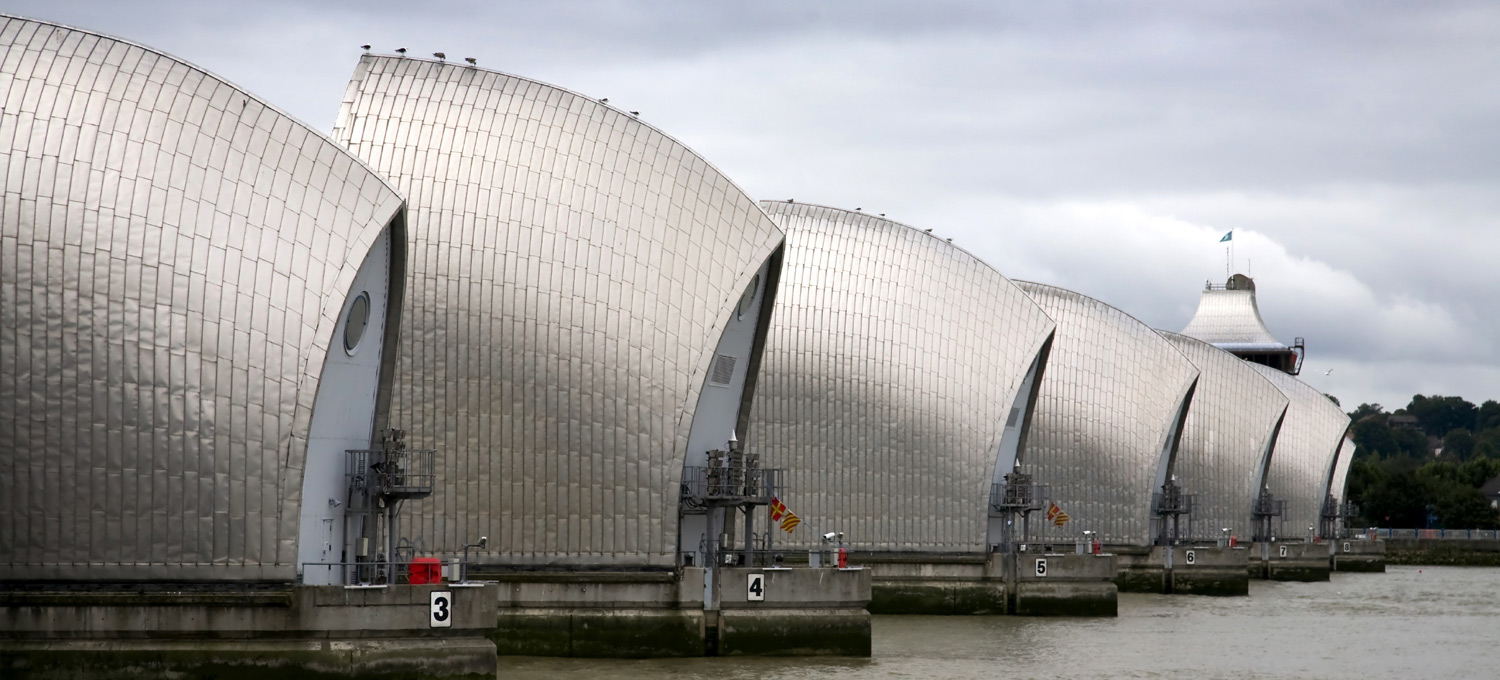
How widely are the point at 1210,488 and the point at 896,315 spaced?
38172 millimetres

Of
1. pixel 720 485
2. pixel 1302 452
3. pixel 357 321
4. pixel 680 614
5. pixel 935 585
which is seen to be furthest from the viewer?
pixel 1302 452

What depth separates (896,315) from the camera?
6500cm

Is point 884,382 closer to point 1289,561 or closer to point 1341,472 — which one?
point 1289,561

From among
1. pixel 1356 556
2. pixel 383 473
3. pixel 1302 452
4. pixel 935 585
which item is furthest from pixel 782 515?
pixel 1356 556

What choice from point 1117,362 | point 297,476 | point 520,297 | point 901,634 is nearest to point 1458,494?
point 1117,362

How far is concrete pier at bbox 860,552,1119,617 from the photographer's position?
62344mm

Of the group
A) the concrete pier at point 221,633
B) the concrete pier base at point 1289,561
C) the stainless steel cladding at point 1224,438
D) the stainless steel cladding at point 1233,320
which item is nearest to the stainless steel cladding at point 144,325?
the concrete pier at point 221,633

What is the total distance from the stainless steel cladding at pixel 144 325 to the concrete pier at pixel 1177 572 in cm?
5204

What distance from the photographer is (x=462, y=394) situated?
1820 inches

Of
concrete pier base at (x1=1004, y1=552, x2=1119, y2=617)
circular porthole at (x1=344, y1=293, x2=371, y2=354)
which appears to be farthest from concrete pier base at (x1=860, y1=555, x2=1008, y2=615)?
circular porthole at (x1=344, y1=293, x2=371, y2=354)

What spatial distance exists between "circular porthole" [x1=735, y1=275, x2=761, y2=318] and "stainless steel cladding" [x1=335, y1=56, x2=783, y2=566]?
102 centimetres

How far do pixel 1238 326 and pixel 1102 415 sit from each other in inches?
3113

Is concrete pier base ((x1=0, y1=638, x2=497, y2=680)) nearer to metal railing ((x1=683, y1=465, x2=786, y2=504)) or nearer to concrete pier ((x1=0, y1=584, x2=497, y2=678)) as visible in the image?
concrete pier ((x1=0, y1=584, x2=497, y2=678))

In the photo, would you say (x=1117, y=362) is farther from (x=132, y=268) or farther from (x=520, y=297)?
(x=132, y=268)
